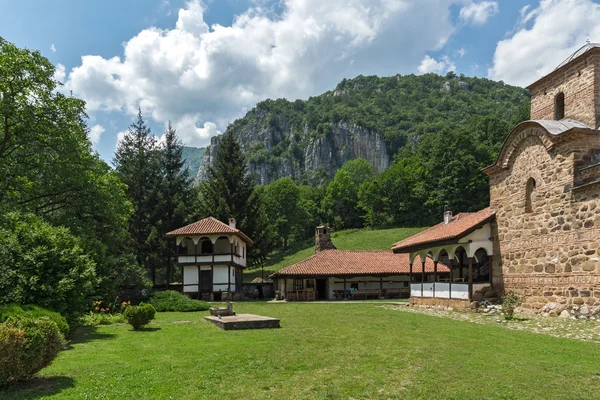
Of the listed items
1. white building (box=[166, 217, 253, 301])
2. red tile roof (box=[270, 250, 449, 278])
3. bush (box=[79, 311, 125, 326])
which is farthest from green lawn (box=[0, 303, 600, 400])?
red tile roof (box=[270, 250, 449, 278])

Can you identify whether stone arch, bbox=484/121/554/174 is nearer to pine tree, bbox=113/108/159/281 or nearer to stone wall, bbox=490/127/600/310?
stone wall, bbox=490/127/600/310

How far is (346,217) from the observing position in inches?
3179

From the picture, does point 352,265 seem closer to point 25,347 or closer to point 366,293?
point 366,293

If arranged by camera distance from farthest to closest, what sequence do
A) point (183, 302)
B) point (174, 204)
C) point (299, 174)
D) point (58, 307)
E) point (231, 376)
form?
1. point (299, 174)
2. point (174, 204)
3. point (183, 302)
4. point (58, 307)
5. point (231, 376)

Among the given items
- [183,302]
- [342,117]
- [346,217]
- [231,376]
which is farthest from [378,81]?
[231,376]

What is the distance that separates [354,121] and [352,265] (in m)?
112

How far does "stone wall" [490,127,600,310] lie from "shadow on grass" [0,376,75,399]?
14157mm

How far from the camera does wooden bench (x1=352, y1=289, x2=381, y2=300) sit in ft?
103

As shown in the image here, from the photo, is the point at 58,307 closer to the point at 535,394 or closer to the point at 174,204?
the point at 535,394

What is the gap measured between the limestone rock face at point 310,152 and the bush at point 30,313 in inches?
4746

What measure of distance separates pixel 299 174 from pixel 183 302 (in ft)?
400

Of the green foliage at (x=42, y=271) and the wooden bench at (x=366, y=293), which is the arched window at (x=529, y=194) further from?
the wooden bench at (x=366, y=293)

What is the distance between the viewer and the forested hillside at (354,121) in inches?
5094

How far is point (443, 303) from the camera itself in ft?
65.4
